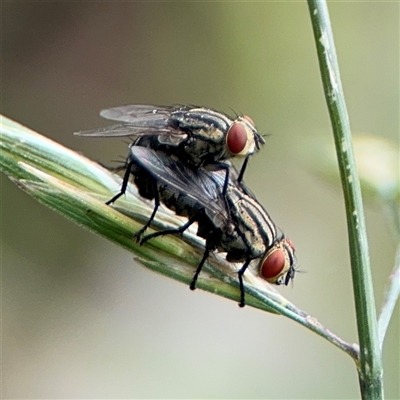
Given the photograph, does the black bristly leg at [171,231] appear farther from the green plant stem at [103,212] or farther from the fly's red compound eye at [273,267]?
the fly's red compound eye at [273,267]

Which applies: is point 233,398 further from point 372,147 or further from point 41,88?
point 41,88

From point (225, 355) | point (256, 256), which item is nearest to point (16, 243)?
point (225, 355)

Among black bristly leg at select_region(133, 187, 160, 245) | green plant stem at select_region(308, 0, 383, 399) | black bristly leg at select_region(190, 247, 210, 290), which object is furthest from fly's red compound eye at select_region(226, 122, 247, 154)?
green plant stem at select_region(308, 0, 383, 399)

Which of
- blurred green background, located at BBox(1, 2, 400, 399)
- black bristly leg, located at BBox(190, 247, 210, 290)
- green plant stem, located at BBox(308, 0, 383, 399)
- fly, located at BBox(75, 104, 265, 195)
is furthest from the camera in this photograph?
blurred green background, located at BBox(1, 2, 400, 399)

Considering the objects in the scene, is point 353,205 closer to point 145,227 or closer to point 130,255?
point 145,227

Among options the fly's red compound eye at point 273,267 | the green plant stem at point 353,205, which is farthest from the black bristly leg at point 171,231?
the green plant stem at point 353,205

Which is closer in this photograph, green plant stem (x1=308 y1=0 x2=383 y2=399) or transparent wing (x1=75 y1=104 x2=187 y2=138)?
green plant stem (x1=308 y1=0 x2=383 y2=399)

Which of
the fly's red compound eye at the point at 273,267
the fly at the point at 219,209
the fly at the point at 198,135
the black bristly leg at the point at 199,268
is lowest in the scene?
the black bristly leg at the point at 199,268

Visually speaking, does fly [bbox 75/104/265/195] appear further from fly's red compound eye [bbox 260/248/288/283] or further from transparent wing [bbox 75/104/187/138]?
fly's red compound eye [bbox 260/248/288/283]
